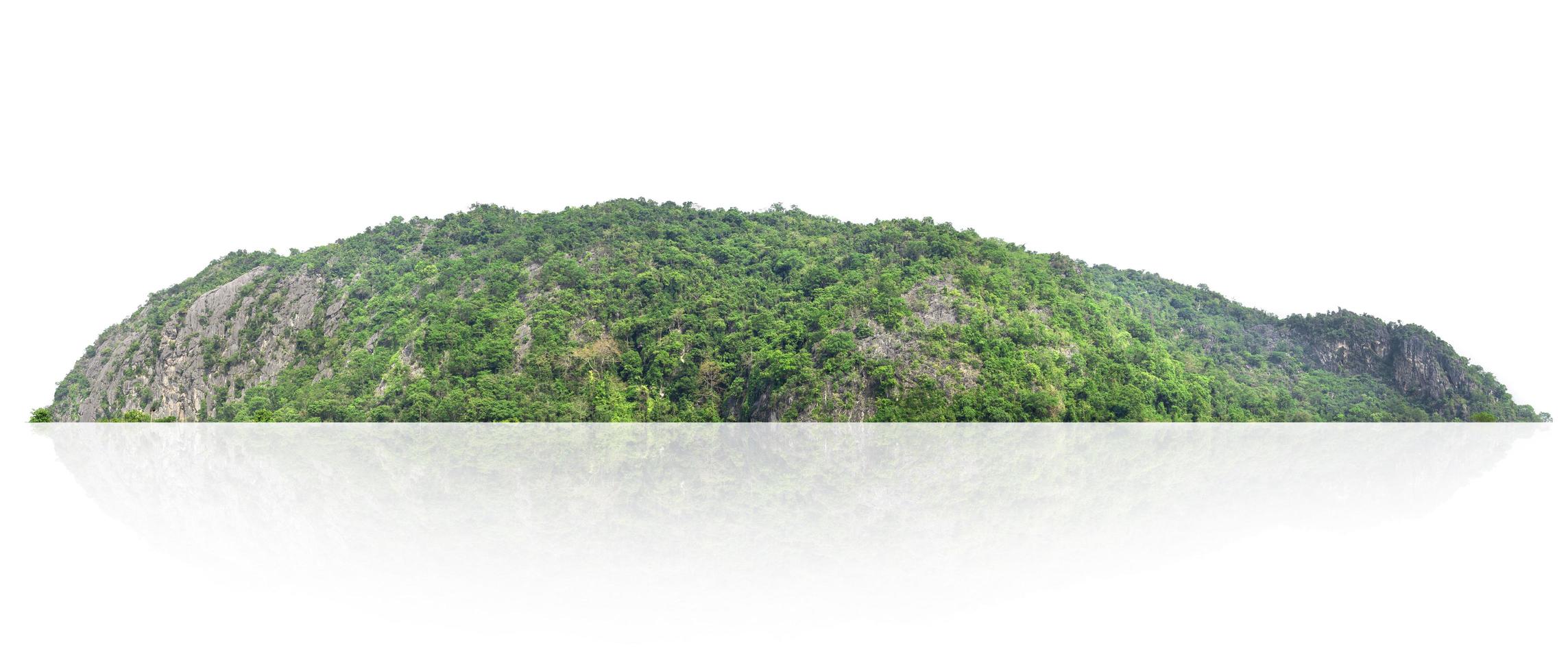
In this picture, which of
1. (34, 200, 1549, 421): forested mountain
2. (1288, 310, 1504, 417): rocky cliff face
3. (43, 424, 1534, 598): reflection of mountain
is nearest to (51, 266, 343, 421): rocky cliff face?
(34, 200, 1549, 421): forested mountain

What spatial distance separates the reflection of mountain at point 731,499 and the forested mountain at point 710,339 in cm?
2179

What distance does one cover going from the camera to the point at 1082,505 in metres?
20.2

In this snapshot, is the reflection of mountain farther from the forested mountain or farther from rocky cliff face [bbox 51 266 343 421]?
rocky cliff face [bbox 51 266 343 421]

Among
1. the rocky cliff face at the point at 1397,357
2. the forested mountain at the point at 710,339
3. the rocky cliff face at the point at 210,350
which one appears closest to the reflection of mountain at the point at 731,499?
the forested mountain at the point at 710,339

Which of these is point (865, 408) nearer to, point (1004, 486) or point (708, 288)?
point (708, 288)

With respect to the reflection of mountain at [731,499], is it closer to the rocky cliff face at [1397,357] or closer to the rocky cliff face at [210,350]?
the rocky cliff face at [210,350]

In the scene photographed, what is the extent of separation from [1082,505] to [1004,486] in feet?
10.6

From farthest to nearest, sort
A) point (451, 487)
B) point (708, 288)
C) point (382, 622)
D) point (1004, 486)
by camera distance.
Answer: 1. point (708, 288)
2. point (1004, 486)
3. point (451, 487)
4. point (382, 622)

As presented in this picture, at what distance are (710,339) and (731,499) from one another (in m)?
47.2

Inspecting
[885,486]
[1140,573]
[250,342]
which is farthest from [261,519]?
[250,342]

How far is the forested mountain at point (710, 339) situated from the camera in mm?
58656

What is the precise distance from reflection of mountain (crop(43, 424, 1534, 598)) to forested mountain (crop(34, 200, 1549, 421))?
21.8 meters

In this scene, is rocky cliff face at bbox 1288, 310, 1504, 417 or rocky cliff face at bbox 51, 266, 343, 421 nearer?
rocky cliff face at bbox 51, 266, 343, 421

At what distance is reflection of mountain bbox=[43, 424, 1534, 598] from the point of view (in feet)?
49.1
